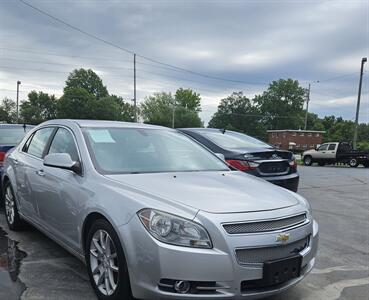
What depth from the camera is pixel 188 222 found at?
2.90 meters

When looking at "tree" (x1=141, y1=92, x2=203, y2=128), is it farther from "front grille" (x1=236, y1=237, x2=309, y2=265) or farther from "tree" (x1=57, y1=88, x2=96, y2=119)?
"front grille" (x1=236, y1=237, x2=309, y2=265)

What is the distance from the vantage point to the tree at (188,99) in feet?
365

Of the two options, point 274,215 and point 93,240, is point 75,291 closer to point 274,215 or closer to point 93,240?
point 93,240

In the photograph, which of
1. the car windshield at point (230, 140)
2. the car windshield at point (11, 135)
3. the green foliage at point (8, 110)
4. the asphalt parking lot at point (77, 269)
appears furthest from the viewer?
the green foliage at point (8, 110)

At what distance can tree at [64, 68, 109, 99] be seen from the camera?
9825 cm

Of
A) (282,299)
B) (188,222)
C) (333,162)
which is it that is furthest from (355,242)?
(333,162)

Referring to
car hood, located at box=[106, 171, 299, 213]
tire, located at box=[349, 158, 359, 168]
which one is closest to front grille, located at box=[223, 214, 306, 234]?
car hood, located at box=[106, 171, 299, 213]

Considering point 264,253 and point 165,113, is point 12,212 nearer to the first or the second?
point 264,253

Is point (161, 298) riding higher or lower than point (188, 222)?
lower

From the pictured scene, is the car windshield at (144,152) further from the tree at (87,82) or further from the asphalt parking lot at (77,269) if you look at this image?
the tree at (87,82)

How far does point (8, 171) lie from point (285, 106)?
10661cm

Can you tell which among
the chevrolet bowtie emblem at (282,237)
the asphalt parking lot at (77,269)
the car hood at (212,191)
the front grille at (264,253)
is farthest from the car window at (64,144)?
the chevrolet bowtie emblem at (282,237)

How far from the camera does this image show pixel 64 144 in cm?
452

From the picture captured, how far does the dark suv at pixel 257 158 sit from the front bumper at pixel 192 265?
3.64m
